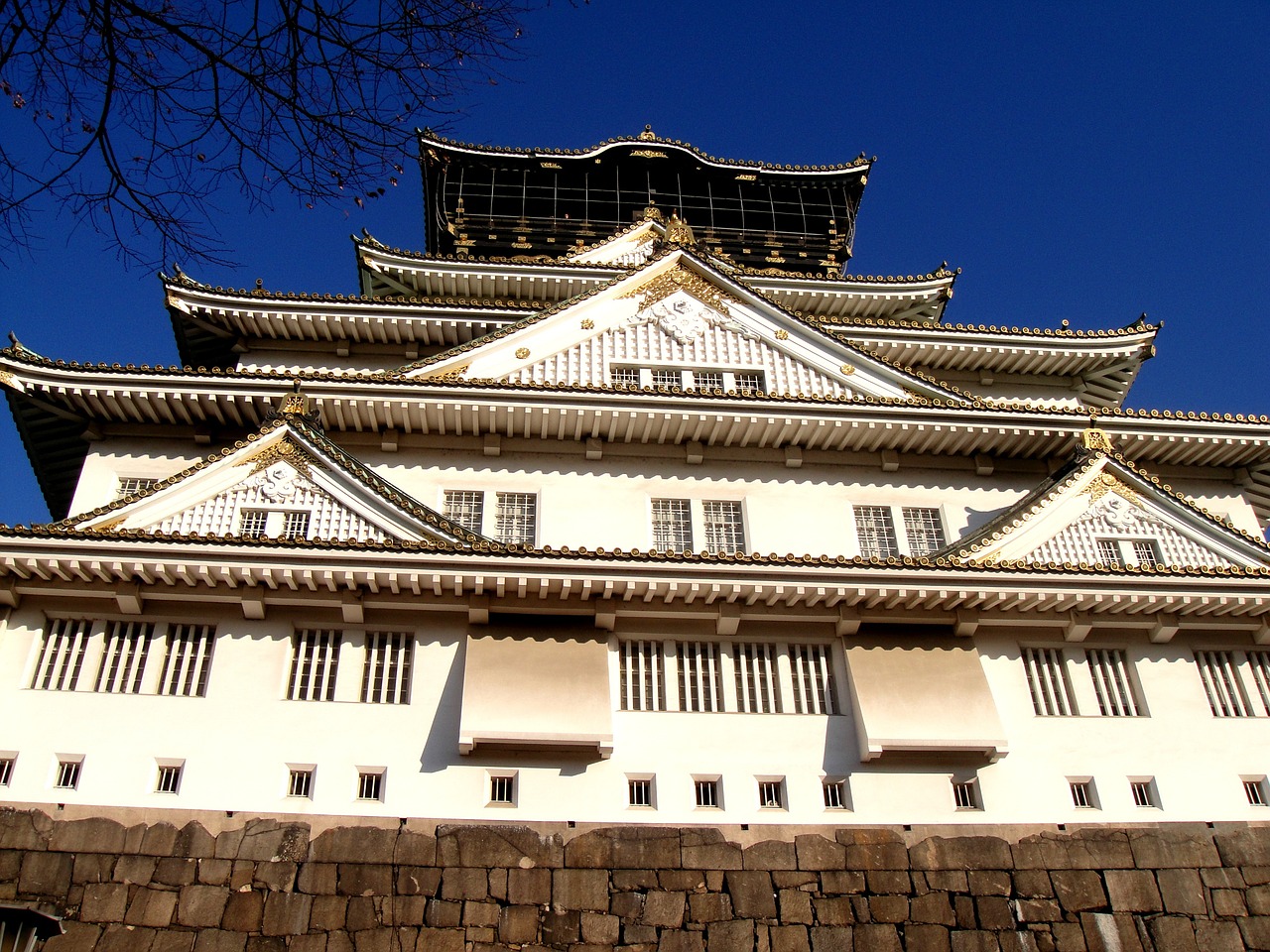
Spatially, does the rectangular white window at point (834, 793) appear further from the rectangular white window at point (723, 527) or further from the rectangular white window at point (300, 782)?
the rectangular white window at point (300, 782)

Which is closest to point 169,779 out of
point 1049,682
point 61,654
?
point 61,654

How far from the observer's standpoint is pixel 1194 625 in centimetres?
1586

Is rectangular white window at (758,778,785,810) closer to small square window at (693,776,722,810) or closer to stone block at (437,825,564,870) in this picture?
small square window at (693,776,722,810)

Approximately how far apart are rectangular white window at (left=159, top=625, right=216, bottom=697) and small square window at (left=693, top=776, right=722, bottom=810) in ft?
22.0

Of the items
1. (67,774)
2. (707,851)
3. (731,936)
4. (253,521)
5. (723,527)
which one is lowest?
(731,936)

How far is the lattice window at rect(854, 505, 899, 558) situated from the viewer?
1845 centimetres

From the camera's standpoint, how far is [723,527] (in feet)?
60.2

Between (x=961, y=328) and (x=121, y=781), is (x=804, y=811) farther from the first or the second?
(x=961, y=328)

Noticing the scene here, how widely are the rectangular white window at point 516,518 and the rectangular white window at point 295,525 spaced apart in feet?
10.9

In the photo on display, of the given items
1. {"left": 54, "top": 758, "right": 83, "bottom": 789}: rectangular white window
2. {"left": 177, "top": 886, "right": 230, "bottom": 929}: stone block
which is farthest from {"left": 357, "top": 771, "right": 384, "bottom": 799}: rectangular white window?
{"left": 54, "top": 758, "right": 83, "bottom": 789}: rectangular white window

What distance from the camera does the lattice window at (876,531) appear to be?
18.5m

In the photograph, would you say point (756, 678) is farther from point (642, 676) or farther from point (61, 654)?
point (61, 654)

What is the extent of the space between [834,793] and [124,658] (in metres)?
9.81

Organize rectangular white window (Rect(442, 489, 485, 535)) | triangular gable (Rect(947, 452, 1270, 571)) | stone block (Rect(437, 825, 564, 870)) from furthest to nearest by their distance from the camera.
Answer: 1. rectangular white window (Rect(442, 489, 485, 535))
2. triangular gable (Rect(947, 452, 1270, 571))
3. stone block (Rect(437, 825, 564, 870))
